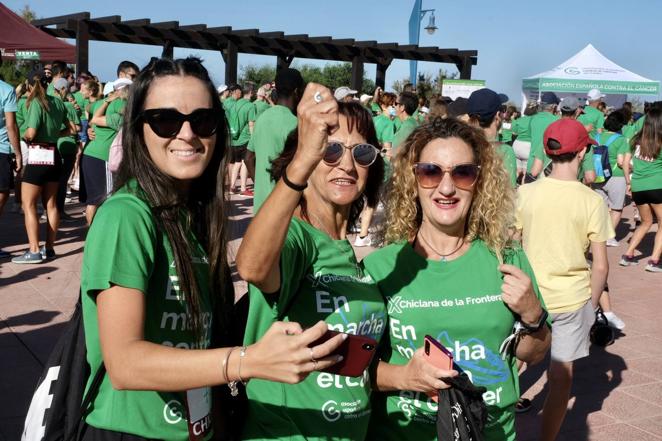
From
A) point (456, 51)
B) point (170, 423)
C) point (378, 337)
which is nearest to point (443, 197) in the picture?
point (378, 337)

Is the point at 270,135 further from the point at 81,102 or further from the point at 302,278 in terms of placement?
the point at 81,102

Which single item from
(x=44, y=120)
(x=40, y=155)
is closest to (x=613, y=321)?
(x=40, y=155)

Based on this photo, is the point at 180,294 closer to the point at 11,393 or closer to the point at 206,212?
the point at 206,212

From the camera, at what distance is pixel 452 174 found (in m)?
2.49

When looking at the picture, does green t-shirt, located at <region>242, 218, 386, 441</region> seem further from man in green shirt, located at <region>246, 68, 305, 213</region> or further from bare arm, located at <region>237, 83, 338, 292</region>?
man in green shirt, located at <region>246, 68, 305, 213</region>

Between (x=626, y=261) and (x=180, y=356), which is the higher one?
(x=180, y=356)

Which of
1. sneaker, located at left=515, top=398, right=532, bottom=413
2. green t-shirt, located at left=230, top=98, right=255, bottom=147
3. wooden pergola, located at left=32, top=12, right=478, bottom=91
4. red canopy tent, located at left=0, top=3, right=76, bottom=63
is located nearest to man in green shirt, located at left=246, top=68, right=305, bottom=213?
sneaker, located at left=515, top=398, right=532, bottom=413

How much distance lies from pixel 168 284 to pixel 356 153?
0.85 m

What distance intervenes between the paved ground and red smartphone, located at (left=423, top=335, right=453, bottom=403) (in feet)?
3.93

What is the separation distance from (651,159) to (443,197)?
24.8 ft

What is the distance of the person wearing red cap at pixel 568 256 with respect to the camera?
4.07m

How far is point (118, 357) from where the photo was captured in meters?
1.55

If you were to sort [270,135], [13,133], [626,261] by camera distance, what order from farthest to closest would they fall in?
1. [626,261]
2. [13,133]
3. [270,135]

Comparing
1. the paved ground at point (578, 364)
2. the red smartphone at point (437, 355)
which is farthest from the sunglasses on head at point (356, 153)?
the paved ground at point (578, 364)
